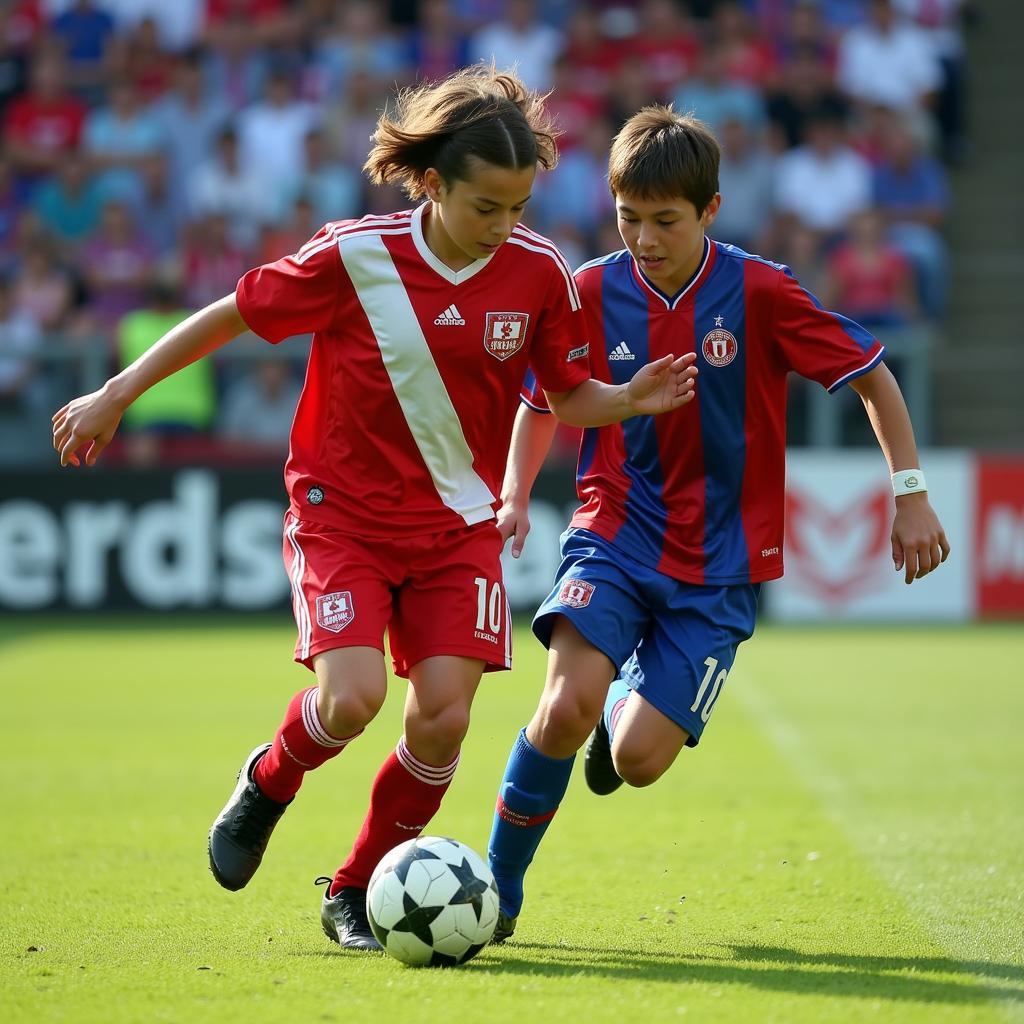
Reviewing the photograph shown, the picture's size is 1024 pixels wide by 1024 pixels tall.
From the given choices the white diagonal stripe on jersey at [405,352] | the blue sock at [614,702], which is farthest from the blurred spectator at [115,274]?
the white diagonal stripe on jersey at [405,352]

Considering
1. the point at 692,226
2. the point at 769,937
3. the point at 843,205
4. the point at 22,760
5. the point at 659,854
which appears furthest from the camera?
the point at 843,205

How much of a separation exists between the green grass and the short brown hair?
199cm

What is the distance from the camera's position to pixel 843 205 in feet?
47.0

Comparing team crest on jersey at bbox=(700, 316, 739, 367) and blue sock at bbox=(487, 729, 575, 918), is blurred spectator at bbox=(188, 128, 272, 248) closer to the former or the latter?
team crest on jersey at bbox=(700, 316, 739, 367)

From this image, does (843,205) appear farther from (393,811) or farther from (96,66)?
(393,811)

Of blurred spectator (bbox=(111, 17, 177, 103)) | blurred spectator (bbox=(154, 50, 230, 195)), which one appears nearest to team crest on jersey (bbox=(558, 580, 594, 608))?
blurred spectator (bbox=(154, 50, 230, 195))

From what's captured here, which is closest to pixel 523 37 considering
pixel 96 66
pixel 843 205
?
pixel 843 205

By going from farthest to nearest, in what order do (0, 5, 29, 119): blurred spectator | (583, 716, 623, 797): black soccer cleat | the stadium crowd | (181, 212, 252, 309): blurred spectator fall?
1. (0, 5, 29, 119): blurred spectator
2. (181, 212, 252, 309): blurred spectator
3. the stadium crowd
4. (583, 716, 623, 797): black soccer cleat

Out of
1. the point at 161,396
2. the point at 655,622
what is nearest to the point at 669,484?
the point at 655,622

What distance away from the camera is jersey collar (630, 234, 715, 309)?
4742 millimetres

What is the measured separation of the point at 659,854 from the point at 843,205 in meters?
9.92

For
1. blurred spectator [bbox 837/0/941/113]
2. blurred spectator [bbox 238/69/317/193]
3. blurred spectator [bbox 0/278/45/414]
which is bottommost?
blurred spectator [bbox 0/278/45/414]

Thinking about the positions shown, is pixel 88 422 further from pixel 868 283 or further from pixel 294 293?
pixel 868 283

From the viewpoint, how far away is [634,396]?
4.39m
